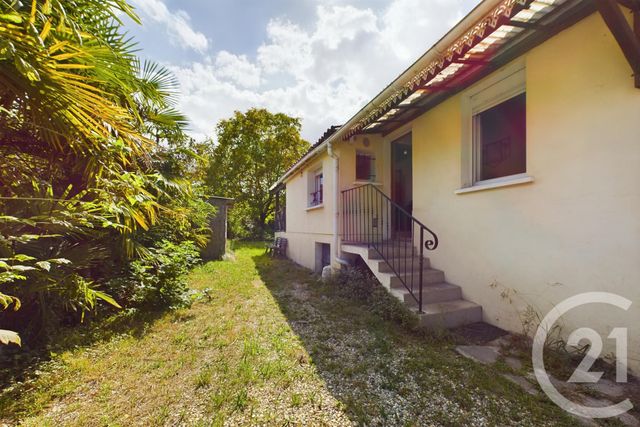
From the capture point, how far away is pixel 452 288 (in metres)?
4.07

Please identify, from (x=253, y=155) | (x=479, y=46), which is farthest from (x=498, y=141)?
(x=253, y=155)

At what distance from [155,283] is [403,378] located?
12.8ft

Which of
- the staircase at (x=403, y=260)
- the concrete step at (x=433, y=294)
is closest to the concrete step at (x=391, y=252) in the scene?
the staircase at (x=403, y=260)

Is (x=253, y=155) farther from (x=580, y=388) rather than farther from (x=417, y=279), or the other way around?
(x=580, y=388)

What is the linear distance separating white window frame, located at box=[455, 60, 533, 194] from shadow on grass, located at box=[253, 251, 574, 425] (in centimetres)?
230

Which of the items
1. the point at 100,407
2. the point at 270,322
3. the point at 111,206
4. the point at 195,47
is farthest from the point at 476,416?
the point at 195,47

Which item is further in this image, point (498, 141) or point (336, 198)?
point (336, 198)

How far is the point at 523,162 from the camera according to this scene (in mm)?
3848

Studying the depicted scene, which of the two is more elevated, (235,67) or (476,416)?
(235,67)

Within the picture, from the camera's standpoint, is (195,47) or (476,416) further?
(195,47)

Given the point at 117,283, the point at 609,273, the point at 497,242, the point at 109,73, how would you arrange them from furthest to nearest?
1. the point at 117,283
2. the point at 497,242
3. the point at 609,273
4. the point at 109,73

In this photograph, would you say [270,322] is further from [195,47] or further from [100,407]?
[195,47]

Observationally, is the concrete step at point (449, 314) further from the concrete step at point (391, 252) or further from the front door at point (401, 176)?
the front door at point (401, 176)

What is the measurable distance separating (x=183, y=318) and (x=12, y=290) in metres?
1.98
